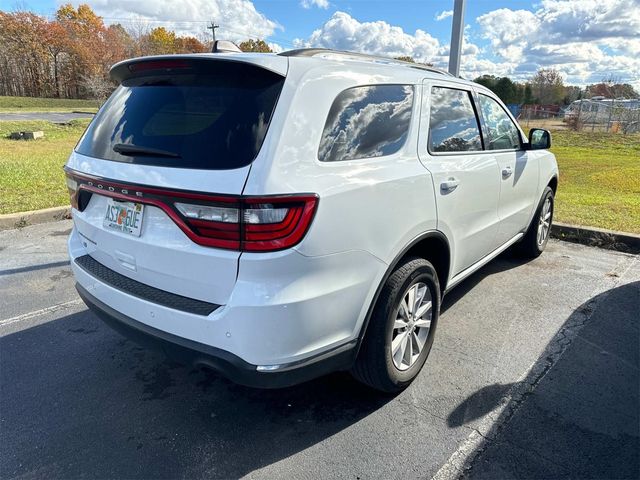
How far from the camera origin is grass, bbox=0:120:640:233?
6699 mm

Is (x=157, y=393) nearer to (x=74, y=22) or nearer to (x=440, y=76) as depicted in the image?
(x=440, y=76)

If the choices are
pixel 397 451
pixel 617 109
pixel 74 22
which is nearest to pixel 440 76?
pixel 397 451

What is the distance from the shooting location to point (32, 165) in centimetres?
1018

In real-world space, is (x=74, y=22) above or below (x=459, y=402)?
above

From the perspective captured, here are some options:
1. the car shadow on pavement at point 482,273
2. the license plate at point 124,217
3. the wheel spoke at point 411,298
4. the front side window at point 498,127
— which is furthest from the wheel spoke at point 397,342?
the front side window at point 498,127

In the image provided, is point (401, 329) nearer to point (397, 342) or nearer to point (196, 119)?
point (397, 342)

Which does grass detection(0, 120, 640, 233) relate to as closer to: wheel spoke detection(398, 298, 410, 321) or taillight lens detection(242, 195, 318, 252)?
wheel spoke detection(398, 298, 410, 321)

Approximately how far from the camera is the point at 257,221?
1902 millimetres

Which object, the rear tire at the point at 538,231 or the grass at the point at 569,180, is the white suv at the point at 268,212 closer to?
the rear tire at the point at 538,231

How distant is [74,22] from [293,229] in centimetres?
6745

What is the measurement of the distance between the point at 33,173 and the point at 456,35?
826cm

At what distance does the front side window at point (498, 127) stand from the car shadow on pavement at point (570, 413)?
5.26 feet

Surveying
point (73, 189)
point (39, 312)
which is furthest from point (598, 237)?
point (39, 312)

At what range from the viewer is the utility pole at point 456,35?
5.80 meters
